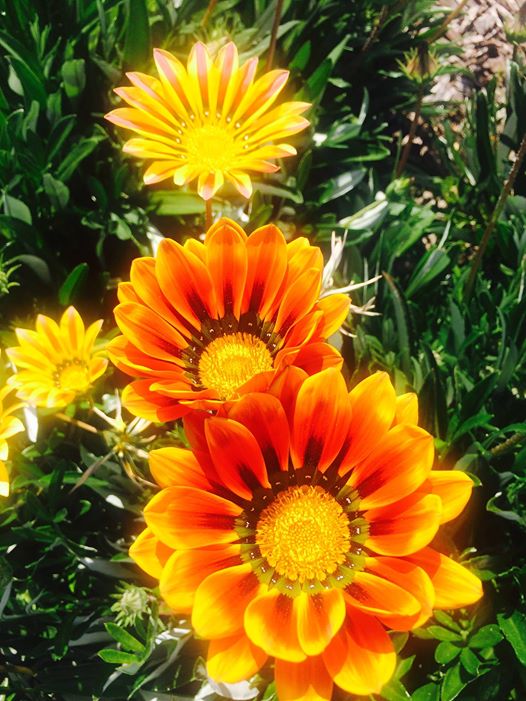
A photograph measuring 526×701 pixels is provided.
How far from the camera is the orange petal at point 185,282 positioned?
3.64 feet

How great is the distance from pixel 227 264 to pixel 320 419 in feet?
0.98

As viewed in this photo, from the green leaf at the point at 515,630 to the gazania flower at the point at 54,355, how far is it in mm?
974

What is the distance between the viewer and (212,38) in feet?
6.88

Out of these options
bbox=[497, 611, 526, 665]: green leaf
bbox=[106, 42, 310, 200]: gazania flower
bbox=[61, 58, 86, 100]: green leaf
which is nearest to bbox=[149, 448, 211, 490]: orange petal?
bbox=[106, 42, 310, 200]: gazania flower

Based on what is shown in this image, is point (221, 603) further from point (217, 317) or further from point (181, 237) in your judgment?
point (181, 237)

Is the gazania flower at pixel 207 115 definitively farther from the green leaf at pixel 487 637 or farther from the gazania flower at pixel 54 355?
the green leaf at pixel 487 637

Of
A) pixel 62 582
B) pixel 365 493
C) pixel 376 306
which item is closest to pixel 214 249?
pixel 365 493

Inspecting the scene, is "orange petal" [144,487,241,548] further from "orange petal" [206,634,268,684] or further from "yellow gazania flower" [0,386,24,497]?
"yellow gazania flower" [0,386,24,497]

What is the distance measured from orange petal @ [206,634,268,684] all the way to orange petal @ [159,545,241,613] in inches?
2.6

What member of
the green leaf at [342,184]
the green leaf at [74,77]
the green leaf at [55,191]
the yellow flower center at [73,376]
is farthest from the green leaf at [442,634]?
the green leaf at [74,77]

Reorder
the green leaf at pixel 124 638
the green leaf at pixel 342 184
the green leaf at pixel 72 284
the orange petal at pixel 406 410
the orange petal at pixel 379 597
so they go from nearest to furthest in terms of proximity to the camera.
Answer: the orange petal at pixel 379 597 < the orange petal at pixel 406 410 < the green leaf at pixel 124 638 < the green leaf at pixel 72 284 < the green leaf at pixel 342 184

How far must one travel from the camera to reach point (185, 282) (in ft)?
3.78

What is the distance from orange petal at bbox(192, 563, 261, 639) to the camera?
36.9 inches

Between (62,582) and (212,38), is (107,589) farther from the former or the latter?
(212,38)
